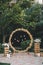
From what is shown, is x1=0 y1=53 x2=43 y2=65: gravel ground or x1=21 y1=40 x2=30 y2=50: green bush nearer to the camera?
x1=0 y1=53 x2=43 y2=65: gravel ground

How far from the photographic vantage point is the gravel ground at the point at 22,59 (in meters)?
16.6

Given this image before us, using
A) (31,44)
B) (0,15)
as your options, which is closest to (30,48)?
(31,44)

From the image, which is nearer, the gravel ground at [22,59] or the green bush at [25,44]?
the gravel ground at [22,59]

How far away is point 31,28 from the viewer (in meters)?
Result: 22.9

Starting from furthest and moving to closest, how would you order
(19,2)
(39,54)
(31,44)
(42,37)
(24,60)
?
(19,2), (42,37), (31,44), (39,54), (24,60)

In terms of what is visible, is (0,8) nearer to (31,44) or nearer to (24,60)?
(31,44)

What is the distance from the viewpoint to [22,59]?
18109 millimetres

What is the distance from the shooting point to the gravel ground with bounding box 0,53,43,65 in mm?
16562

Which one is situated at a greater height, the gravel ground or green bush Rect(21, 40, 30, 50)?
green bush Rect(21, 40, 30, 50)

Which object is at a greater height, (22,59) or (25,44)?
(25,44)

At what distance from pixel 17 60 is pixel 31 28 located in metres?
5.55

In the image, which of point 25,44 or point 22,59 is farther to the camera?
point 25,44

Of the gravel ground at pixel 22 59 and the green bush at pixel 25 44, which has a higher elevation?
the green bush at pixel 25 44

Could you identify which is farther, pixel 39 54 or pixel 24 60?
pixel 39 54
